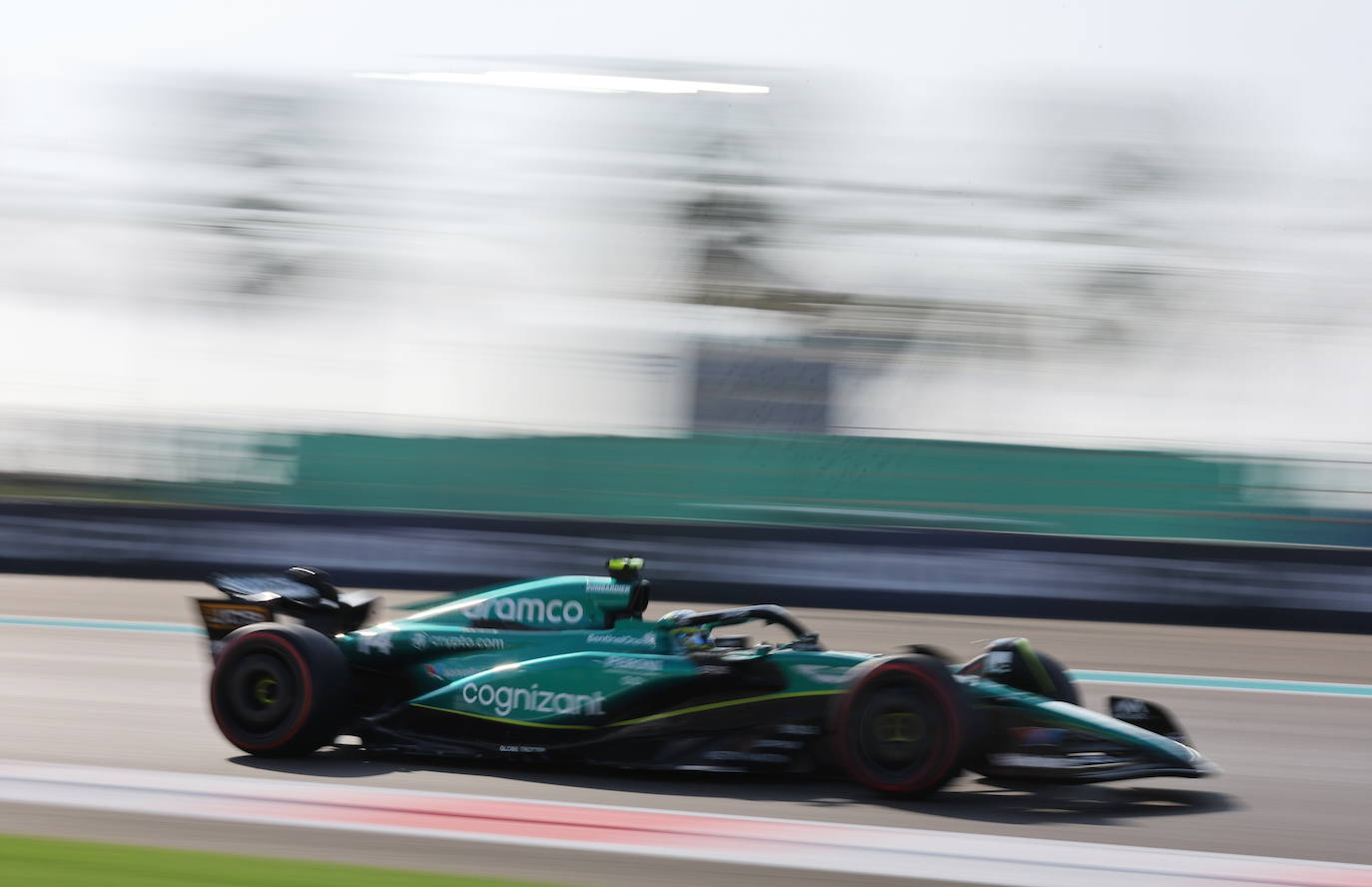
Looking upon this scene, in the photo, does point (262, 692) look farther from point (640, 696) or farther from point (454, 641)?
point (640, 696)

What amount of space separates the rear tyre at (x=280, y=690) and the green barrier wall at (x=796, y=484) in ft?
25.3

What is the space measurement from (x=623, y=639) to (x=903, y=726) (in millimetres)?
1118

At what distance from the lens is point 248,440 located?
582 inches

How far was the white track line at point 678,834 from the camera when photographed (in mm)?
4414

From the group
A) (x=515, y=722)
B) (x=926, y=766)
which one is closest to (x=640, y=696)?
(x=515, y=722)

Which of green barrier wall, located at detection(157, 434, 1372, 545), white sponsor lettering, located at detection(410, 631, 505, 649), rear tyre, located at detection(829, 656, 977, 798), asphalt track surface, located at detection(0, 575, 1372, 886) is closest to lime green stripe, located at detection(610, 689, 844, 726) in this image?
rear tyre, located at detection(829, 656, 977, 798)

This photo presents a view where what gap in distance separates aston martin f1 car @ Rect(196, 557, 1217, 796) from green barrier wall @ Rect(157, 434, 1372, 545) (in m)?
7.23

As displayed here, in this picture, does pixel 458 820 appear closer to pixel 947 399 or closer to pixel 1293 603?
pixel 1293 603

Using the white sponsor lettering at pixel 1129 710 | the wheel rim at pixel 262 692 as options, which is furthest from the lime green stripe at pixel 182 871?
the white sponsor lettering at pixel 1129 710

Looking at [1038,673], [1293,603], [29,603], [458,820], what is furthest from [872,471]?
[458,820]

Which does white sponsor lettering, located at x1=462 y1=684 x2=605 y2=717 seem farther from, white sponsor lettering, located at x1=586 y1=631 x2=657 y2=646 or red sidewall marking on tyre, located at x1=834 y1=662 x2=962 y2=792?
red sidewall marking on tyre, located at x1=834 y1=662 x2=962 y2=792

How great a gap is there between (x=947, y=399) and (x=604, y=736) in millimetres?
10238

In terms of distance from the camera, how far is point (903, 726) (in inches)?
209

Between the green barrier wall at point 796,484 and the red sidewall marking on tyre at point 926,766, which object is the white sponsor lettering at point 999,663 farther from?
the green barrier wall at point 796,484
